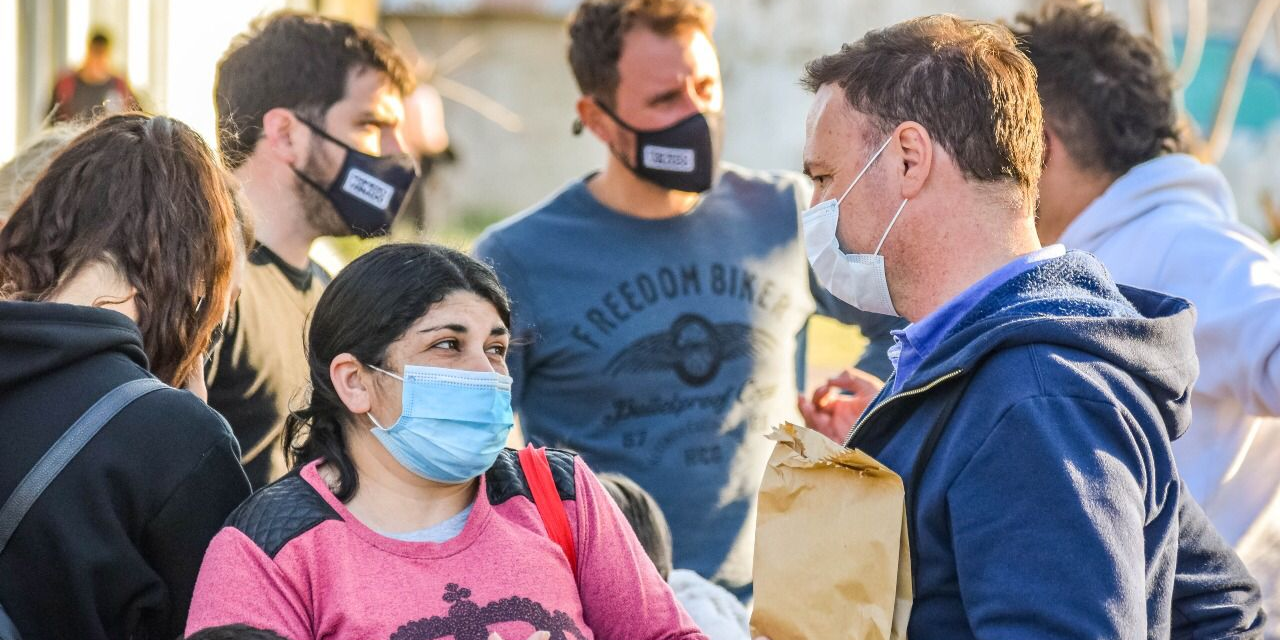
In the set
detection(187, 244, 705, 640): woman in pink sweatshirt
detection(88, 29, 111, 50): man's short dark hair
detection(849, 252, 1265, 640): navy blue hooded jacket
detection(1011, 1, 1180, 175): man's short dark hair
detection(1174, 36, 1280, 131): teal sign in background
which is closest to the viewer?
detection(849, 252, 1265, 640): navy blue hooded jacket

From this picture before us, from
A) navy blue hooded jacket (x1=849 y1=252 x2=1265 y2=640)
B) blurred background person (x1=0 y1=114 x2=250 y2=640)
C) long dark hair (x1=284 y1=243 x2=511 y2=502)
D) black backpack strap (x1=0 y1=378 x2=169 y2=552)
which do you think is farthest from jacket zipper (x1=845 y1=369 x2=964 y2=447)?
black backpack strap (x1=0 y1=378 x2=169 y2=552)

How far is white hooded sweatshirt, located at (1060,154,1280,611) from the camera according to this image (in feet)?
11.3

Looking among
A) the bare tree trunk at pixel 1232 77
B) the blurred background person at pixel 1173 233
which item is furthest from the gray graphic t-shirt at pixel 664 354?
the bare tree trunk at pixel 1232 77

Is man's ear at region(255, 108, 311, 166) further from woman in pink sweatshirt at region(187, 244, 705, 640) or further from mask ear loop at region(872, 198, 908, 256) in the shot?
mask ear loop at region(872, 198, 908, 256)

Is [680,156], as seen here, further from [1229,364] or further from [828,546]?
[828,546]

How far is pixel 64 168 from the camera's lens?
2754 millimetres

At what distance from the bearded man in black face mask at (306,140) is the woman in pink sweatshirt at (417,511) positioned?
1125 mm

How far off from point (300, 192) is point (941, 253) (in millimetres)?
2257

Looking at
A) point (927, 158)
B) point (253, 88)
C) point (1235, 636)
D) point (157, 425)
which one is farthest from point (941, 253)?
point (253, 88)

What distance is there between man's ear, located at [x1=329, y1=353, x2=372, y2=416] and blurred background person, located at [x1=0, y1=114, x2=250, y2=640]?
0.73 feet

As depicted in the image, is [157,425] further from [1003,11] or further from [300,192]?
[1003,11]

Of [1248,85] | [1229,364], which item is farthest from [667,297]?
[1248,85]

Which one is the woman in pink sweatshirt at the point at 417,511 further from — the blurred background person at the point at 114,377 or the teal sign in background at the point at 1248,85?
the teal sign in background at the point at 1248,85

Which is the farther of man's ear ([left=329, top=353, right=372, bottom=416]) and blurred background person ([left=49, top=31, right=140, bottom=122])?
blurred background person ([left=49, top=31, right=140, bottom=122])
